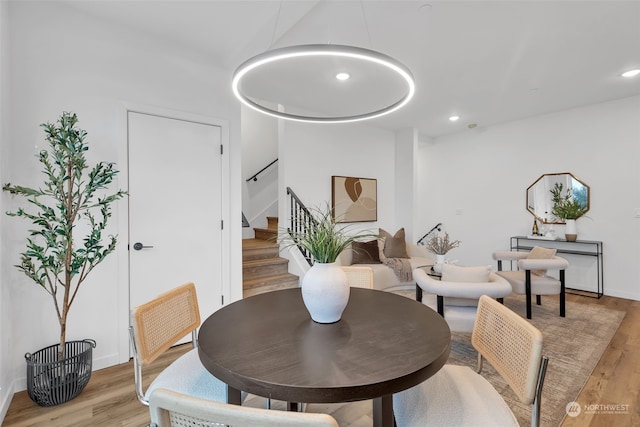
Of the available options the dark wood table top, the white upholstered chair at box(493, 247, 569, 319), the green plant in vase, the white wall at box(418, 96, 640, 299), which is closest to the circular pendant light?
the dark wood table top

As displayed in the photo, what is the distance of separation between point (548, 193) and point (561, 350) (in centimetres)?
306

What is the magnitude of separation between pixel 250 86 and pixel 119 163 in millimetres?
1798

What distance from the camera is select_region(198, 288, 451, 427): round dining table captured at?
0.92m

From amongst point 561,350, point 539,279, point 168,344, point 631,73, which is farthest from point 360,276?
point 631,73

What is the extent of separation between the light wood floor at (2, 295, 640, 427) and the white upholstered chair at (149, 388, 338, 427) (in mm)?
1339

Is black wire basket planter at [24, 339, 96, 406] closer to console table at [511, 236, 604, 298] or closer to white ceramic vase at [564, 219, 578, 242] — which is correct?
console table at [511, 236, 604, 298]

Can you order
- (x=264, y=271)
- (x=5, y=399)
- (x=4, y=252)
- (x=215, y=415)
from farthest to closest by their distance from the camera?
(x=264, y=271) < (x=4, y=252) < (x=5, y=399) < (x=215, y=415)

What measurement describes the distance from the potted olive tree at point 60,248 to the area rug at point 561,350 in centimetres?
284

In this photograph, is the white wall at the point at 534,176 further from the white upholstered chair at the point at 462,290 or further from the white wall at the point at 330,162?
the white upholstered chair at the point at 462,290

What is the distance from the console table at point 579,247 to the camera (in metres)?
4.35

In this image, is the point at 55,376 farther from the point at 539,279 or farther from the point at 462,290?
the point at 539,279

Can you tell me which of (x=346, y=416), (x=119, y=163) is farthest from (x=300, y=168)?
(x=346, y=416)

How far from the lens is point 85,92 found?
2.34 m

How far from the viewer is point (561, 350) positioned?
2.67 metres
